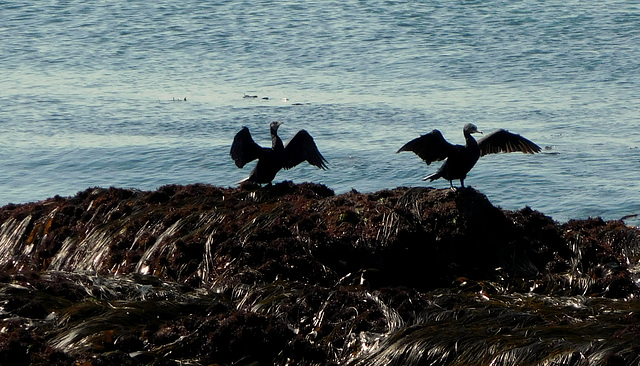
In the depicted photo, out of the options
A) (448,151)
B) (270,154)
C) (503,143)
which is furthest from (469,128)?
(270,154)

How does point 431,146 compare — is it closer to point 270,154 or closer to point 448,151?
point 448,151

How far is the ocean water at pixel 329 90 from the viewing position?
618 inches

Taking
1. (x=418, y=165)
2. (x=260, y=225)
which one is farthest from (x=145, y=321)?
(x=418, y=165)

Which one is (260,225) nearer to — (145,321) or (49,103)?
(145,321)

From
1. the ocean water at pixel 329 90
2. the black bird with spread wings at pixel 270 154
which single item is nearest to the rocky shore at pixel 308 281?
the black bird with spread wings at pixel 270 154

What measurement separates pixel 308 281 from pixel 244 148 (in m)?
2.34

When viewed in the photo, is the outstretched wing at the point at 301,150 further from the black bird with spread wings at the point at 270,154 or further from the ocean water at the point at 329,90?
the ocean water at the point at 329,90

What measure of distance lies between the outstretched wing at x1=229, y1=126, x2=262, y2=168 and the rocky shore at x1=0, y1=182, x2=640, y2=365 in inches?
14.0

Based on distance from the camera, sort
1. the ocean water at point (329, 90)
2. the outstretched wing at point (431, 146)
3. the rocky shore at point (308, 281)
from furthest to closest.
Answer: the ocean water at point (329, 90) < the outstretched wing at point (431, 146) < the rocky shore at point (308, 281)

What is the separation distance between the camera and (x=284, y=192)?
9.04 metres

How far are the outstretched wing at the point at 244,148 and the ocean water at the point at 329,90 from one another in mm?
5035

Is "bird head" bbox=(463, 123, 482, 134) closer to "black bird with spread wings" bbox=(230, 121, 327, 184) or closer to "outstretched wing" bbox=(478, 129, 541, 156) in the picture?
"outstretched wing" bbox=(478, 129, 541, 156)

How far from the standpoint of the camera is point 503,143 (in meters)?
9.36

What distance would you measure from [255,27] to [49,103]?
7574 millimetres
